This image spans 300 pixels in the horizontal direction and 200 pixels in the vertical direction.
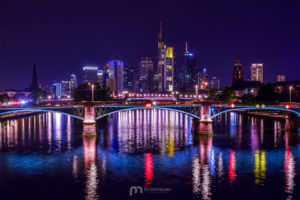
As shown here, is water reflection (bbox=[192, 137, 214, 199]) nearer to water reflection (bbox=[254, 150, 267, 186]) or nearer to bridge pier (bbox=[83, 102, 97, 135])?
water reflection (bbox=[254, 150, 267, 186])

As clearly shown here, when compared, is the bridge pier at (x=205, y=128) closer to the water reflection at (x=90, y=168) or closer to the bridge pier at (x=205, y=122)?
the bridge pier at (x=205, y=122)

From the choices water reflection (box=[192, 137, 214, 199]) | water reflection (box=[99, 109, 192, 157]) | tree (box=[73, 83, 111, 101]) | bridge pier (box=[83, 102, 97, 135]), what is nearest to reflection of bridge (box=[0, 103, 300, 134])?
bridge pier (box=[83, 102, 97, 135])

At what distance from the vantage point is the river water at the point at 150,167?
132ft

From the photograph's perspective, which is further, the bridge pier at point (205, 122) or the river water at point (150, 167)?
the bridge pier at point (205, 122)

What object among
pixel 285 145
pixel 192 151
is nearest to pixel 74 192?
pixel 192 151

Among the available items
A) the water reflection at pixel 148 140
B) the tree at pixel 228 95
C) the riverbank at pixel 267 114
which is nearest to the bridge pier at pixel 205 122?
the water reflection at pixel 148 140

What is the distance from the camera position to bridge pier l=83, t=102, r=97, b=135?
7688cm

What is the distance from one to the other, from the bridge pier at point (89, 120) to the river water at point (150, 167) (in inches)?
84.6

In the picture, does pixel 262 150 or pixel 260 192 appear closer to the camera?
pixel 260 192

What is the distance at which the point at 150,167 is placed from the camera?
5109 cm

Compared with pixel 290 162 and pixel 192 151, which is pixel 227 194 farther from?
pixel 192 151

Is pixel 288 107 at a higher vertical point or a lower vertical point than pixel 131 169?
higher

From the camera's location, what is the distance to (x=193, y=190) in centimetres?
4081

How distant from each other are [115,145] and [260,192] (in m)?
34.2
